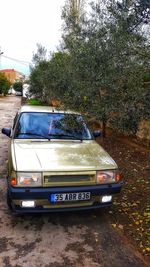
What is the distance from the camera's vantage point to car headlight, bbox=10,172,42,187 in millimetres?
4035

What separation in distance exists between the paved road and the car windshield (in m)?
1.45

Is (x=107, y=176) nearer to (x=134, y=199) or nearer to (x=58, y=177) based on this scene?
(x=58, y=177)

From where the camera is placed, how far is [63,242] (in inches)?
157

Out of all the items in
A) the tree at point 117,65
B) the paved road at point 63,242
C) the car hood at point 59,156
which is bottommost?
the paved road at point 63,242

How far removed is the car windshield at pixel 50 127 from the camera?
5.52m

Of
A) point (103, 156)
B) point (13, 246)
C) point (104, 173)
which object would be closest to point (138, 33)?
point (103, 156)

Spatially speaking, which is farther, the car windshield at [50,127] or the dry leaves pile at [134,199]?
the car windshield at [50,127]

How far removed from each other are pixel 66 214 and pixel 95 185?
2.99ft

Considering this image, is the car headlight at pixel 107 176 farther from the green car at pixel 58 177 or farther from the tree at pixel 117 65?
the tree at pixel 117 65

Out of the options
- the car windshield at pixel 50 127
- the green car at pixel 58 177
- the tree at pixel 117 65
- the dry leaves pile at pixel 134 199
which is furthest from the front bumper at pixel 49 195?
the tree at pixel 117 65

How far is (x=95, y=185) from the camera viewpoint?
14.1ft

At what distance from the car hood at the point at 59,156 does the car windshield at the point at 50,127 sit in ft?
0.72

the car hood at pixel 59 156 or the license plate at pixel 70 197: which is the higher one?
the car hood at pixel 59 156

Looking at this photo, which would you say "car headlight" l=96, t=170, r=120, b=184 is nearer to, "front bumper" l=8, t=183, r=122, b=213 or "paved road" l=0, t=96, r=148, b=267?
"front bumper" l=8, t=183, r=122, b=213
